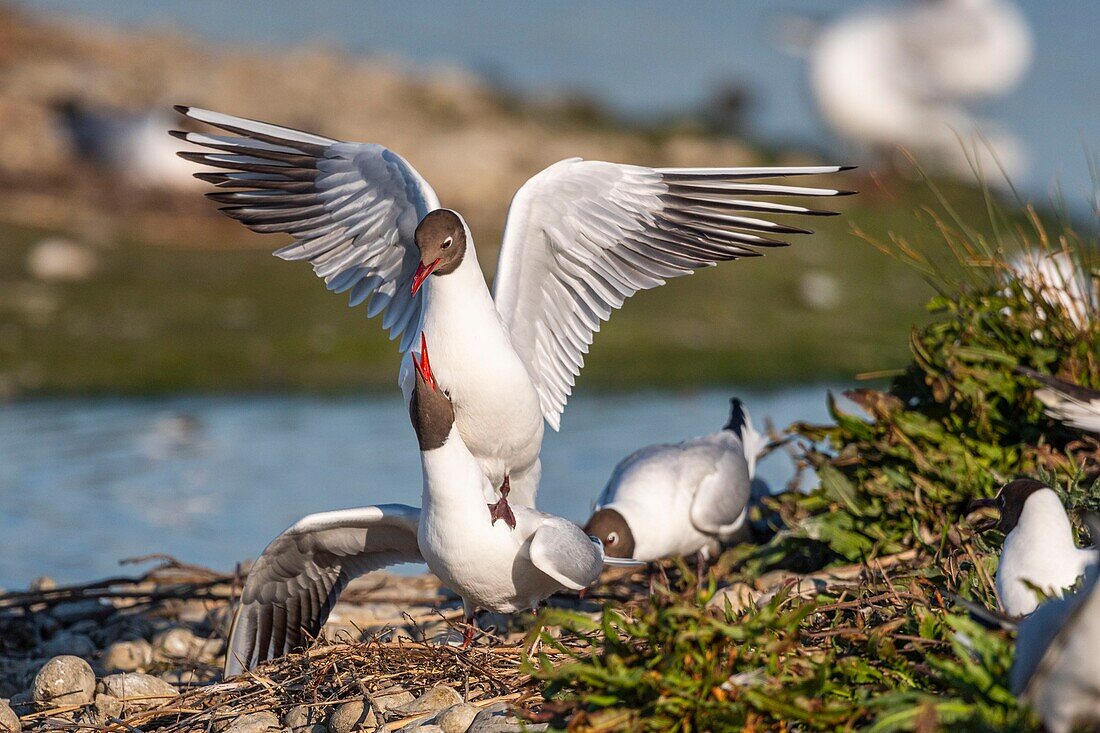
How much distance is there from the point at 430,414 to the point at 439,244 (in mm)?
620

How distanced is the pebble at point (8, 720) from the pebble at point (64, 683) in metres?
0.21

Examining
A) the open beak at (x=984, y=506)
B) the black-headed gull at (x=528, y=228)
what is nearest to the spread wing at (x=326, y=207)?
the black-headed gull at (x=528, y=228)

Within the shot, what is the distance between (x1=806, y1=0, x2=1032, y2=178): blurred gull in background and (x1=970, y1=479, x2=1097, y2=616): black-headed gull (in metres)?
11.5

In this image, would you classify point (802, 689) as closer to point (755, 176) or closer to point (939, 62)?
point (755, 176)

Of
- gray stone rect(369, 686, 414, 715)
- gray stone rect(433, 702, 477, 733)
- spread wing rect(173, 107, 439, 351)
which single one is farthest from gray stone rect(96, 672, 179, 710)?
spread wing rect(173, 107, 439, 351)

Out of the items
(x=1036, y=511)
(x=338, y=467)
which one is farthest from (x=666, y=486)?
(x=338, y=467)

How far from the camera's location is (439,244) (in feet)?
13.6

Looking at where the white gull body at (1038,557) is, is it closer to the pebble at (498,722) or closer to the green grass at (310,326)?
the pebble at (498,722)

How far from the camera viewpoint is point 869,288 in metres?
12.9

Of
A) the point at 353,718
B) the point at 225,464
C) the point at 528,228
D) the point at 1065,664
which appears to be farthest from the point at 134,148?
the point at 1065,664

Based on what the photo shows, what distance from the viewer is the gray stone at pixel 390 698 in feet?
11.1

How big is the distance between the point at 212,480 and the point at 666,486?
3.50 meters

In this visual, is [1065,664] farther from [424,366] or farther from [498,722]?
[424,366]

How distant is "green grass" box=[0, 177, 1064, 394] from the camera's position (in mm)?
10148
